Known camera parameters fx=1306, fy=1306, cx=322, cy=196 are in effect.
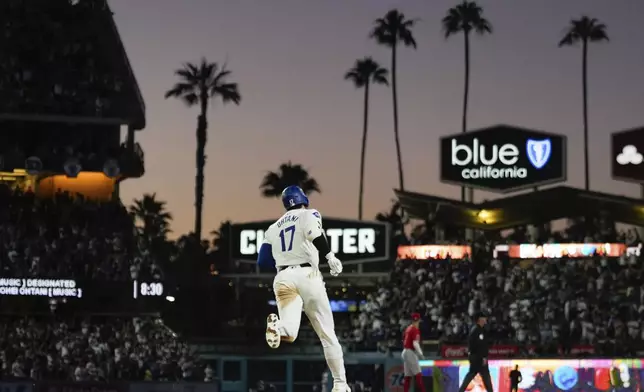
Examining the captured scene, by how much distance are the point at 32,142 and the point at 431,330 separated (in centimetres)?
2126

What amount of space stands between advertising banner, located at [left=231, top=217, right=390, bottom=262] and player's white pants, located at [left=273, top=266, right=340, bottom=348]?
2816 cm

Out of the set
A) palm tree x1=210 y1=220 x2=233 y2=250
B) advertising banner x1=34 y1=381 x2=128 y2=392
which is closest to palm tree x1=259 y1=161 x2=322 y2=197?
palm tree x1=210 y1=220 x2=233 y2=250

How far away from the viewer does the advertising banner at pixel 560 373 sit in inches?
1219

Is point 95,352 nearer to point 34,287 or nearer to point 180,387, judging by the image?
point 180,387

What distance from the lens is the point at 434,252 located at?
43938 mm

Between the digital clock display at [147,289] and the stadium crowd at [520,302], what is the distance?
6811 mm

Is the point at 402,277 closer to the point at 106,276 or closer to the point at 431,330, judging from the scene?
the point at 431,330

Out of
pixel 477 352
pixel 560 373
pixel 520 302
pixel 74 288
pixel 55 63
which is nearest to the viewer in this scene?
pixel 477 352

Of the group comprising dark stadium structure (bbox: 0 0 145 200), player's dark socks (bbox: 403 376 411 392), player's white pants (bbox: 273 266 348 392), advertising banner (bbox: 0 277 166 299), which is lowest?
player's dark socks (bbox: 403 376 411 392)

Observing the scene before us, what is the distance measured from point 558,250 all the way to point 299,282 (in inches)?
1153

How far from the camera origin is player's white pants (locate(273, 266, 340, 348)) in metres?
14.8

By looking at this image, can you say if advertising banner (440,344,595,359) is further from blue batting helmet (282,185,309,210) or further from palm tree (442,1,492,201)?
palm tree (442,1,492,201)

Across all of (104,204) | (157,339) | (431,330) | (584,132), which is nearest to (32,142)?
(104,204)

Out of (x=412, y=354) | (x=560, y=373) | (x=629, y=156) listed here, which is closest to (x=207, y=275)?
(x=629, y=156)
